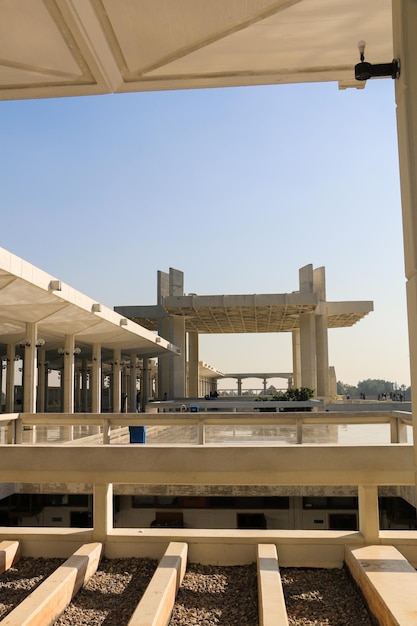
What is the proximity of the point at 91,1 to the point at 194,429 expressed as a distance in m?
11.3

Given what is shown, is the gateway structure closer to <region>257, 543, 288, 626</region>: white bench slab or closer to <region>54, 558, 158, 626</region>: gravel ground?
<region>54, 558, 158, 626</region>: gravel ground

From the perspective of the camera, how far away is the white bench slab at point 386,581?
3371mm

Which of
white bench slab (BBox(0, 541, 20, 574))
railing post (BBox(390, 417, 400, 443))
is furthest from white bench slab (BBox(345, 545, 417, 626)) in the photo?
white bench slab (BBox(0, 541, 20, 574))

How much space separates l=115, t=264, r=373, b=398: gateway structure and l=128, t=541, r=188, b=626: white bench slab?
1240 inches

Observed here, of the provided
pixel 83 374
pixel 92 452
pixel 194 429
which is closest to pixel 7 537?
pixel 92 452

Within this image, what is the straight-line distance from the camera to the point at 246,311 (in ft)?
127

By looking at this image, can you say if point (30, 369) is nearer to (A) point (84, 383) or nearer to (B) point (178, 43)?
(B) point (178, 43)

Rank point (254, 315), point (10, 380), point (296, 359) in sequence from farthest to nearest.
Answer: point (296, 359) < point (254, 315) < point (10, 380)

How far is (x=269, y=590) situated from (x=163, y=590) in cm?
72

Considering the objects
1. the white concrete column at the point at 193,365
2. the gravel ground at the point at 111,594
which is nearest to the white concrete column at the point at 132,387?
the white concrete column at the point at 193,365

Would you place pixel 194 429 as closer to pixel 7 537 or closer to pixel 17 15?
pixel 7 537

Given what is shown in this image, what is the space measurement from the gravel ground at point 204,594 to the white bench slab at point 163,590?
0.41 ft

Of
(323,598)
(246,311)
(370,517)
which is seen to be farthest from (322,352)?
(323,598)

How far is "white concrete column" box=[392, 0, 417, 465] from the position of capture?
120 inches
